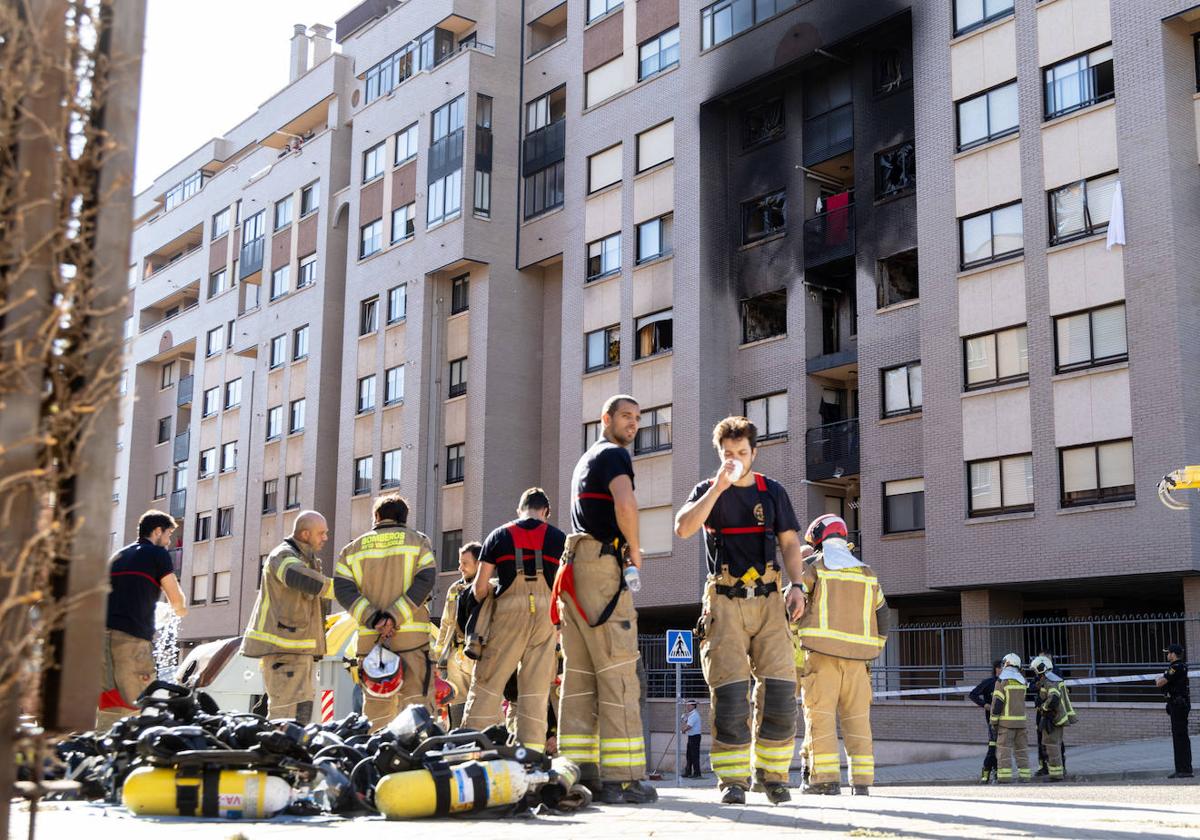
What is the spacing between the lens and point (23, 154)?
368cm

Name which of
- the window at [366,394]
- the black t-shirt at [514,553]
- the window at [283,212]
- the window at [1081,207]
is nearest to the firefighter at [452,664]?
the black t-shirt at [514,553]

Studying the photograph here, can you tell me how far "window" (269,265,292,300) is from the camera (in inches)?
2317

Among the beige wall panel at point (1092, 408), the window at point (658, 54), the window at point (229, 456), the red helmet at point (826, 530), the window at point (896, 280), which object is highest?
the window at point (658, 54)

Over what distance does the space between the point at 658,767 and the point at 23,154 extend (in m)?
34.4

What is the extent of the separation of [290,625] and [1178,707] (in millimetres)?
13499

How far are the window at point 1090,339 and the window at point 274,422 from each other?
35346mm

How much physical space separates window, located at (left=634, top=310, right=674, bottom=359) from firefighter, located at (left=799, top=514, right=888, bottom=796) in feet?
97.6

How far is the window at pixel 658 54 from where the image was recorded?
42000 mm

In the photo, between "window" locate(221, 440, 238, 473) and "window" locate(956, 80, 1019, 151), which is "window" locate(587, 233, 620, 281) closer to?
"window" locate(956, 80, 1019, 151)

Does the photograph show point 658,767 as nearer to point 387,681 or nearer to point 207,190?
point 387,681

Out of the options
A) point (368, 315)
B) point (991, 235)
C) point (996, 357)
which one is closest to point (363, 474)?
point (368, 315)

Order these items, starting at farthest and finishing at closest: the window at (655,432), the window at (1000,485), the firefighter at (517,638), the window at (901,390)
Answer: the window at (655,432), the window at (901,390), the window at (1000,485), the firefighter at (517,638)

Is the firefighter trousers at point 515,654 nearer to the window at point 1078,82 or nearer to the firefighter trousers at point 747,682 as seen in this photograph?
the firefighter trousers at point 747,682

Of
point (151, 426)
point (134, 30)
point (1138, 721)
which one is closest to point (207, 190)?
point (151, 426)
